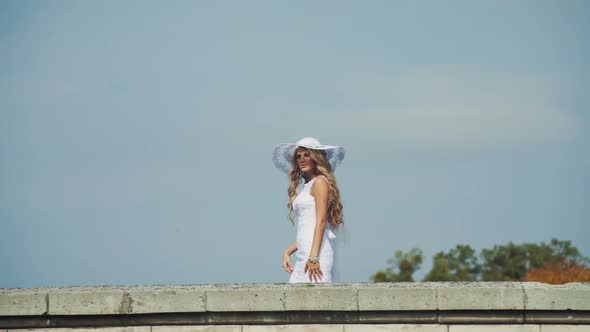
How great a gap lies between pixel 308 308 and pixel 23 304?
2.35 meters

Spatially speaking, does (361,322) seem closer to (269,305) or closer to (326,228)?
(269,305)

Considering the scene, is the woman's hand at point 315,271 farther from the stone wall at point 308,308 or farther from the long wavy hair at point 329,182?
the stone wall at point 308,308

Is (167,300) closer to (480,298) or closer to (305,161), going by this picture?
(305,161)

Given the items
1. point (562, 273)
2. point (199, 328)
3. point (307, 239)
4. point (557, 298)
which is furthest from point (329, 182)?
point (562, 273)

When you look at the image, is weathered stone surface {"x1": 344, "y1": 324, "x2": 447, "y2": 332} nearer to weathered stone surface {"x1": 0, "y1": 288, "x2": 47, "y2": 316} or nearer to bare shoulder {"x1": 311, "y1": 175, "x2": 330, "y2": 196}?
bare shoulder {"x1": 311, "y1": 175, "x2": 330, "y2": 196}

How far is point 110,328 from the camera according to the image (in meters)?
9.13

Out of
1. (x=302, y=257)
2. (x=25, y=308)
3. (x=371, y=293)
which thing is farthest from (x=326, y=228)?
(x=25, y=308)

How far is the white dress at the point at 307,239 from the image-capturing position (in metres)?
10.2

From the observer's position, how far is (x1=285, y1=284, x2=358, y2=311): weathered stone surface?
29.1 ft

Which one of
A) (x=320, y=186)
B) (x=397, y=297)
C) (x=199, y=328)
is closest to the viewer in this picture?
(x=397, y=297)

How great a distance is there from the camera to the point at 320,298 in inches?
350

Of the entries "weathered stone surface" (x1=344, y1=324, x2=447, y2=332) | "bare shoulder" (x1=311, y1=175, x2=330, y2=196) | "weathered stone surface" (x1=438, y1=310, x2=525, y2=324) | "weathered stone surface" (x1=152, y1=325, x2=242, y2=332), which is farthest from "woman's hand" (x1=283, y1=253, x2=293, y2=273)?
"weathered stone surface" (x1=438, y1=310, x2=525, y2=324)

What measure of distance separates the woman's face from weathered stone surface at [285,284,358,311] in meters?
1.77

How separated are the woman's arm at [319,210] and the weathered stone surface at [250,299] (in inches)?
44.7
